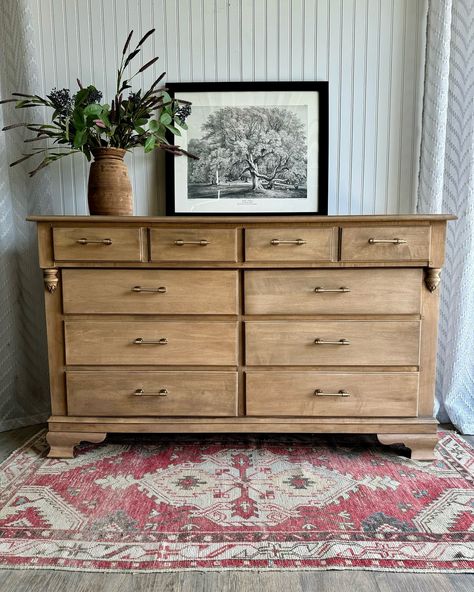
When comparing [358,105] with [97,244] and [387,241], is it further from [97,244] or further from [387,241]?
[97,244]

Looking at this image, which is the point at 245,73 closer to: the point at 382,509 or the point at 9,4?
the point at 9,4

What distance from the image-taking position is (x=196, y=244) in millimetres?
1539

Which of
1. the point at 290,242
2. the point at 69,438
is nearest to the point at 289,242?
the point at 290,242

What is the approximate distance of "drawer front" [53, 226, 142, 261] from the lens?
1.54 meters

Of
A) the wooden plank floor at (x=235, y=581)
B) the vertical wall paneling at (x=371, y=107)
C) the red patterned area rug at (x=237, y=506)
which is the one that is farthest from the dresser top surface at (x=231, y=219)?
the wooden plank floor at (x=235, y=581)

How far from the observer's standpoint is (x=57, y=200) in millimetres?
2033

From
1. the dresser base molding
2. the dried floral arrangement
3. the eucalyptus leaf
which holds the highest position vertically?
the dried floral arrangement

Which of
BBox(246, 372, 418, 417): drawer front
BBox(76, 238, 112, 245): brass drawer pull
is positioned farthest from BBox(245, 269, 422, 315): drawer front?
BBox(76, 238, 112, 245): brass drawer pull

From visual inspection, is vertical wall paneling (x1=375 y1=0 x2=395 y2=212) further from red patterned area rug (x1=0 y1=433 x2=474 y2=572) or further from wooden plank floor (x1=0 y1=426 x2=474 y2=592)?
wooden plank floor (x1=0 y1=426 x2=474 y2=592)

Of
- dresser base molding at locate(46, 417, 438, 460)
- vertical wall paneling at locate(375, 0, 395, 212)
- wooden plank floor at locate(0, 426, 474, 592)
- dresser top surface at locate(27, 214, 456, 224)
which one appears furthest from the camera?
vertical wall paneling at locate(375, 0, 395, 212)

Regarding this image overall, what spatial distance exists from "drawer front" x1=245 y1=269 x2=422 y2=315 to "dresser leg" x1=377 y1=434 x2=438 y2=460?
490 millimetres

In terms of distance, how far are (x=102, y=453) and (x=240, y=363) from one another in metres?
0.70

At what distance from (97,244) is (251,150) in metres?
0.90

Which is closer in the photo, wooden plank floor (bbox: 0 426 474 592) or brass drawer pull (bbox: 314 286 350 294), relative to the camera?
wooden plank floor (bbox: 0 426 474 592)
